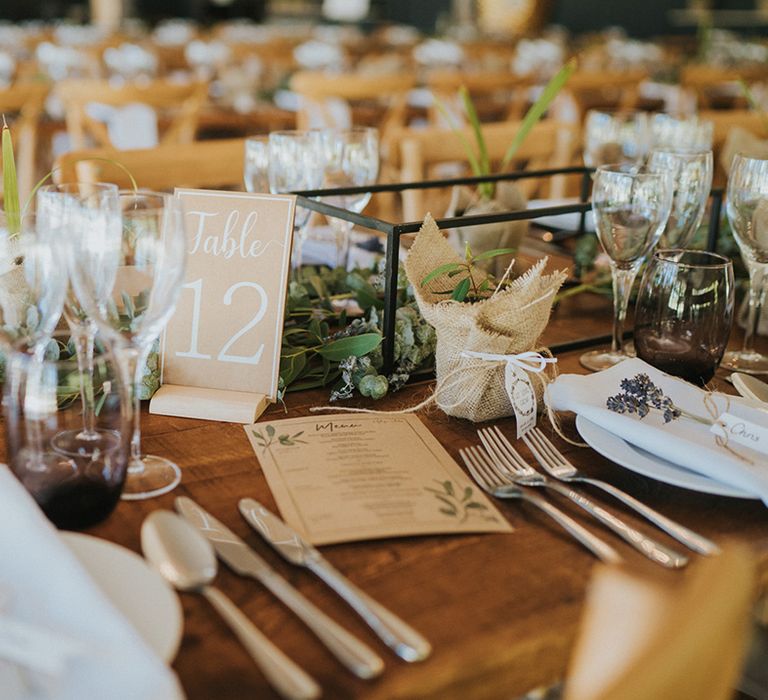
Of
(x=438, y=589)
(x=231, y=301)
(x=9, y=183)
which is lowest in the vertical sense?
(x=438, y=589)

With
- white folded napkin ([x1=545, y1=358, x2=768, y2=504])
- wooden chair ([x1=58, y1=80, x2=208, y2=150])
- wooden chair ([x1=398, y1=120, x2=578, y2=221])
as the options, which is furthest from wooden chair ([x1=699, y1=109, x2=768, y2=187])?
white folded napkin ([x1=545, y1=358, x2=768, y2=504])

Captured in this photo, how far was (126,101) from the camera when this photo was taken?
3.23 meters

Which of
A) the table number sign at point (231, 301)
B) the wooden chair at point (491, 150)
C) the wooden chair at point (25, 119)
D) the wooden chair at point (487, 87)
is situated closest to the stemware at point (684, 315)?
the table number sign at point (231, 301)

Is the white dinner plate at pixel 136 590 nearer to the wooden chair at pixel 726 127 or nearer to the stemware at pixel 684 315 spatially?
the stemware at pixel 684 315

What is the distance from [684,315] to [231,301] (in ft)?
1.64

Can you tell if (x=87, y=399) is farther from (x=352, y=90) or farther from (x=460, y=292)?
(x=352, y=90)

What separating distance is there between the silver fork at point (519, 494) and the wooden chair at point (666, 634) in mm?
227

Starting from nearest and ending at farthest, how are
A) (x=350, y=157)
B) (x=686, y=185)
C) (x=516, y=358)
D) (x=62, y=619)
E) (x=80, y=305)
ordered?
(x=62, y=619)
(x=80, y=305)
(x=516, y=358)
(x=686, y=185)
(x=350, y=157)

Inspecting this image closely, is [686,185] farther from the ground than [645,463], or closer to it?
farther from the ground

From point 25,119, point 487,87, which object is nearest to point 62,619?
point 25,119

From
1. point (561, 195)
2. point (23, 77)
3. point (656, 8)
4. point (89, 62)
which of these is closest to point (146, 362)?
point (561, 195)

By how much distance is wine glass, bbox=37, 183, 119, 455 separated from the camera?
28.6 inches

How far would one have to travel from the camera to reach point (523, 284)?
96 cm

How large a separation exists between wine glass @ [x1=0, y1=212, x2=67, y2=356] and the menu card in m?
0.22
